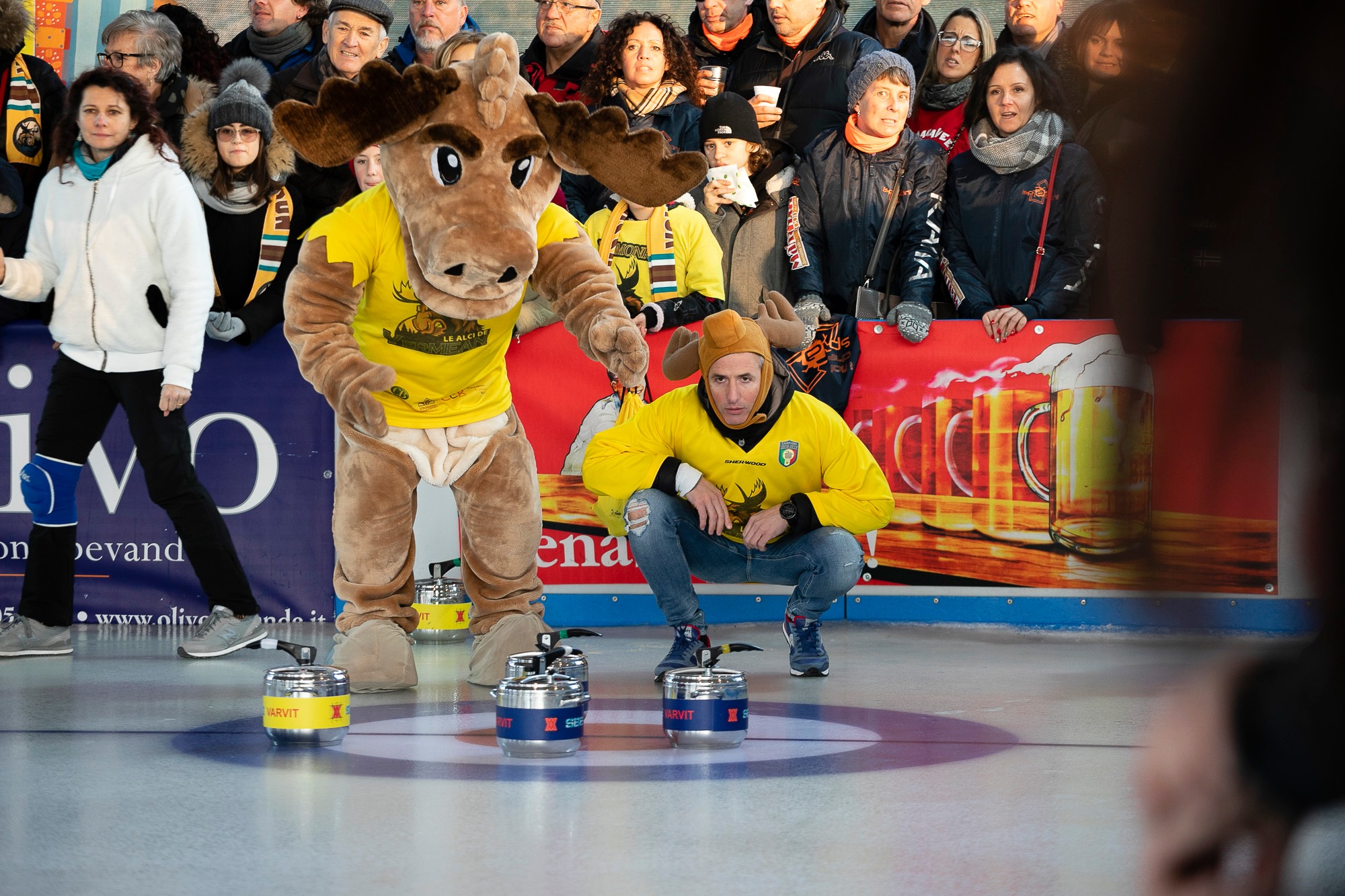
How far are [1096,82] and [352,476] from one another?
4.06 meters

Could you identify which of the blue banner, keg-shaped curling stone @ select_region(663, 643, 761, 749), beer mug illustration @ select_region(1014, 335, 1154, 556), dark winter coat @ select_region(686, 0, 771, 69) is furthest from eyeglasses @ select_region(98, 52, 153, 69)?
beer mug illustration @ select_region(1014, 335, 1154, 556)

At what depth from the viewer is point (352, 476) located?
450 centimetres

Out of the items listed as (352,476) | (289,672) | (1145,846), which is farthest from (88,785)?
(1145,846)

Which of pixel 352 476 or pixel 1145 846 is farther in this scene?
pixel 352 476

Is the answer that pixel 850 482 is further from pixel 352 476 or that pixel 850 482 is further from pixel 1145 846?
pixel 1145 846

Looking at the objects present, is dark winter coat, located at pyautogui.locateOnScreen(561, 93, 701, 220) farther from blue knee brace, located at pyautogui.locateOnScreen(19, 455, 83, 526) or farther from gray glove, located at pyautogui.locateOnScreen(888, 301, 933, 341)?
blue knee brace, located at pyautogui.locateOnScreen(19, 455, 83, 526)

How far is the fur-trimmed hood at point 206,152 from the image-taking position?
21.6ft

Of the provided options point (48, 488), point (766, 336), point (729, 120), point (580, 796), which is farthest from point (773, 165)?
point (580, 796)

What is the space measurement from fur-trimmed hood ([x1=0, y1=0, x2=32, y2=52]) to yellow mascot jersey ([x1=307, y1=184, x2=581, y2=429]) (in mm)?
3448

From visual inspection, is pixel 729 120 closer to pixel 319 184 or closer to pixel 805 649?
pixel 319 184

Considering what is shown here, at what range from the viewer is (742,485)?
5020 millimetres

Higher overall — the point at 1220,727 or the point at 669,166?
the point at 669,166

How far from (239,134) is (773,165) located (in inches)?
95.0

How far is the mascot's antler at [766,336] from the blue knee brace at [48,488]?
2.24 meters
